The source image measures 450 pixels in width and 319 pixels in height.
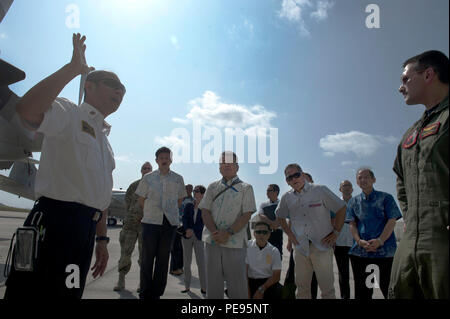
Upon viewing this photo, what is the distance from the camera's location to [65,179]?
1.54m

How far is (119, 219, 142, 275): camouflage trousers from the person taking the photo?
Answer: 4262 millimetres

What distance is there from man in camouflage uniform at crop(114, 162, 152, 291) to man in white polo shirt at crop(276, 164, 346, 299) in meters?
2.40

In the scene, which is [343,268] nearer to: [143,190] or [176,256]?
[143,190]

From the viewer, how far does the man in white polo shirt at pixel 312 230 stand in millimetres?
3131

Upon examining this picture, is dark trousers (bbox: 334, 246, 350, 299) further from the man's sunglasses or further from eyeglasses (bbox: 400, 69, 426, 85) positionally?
the man's sunglasses

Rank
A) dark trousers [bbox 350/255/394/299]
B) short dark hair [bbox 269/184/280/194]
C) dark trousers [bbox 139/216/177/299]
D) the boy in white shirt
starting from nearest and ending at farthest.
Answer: dark trousers [bbox 350/255/394/299] → the boy in white shirt → dark trousers [bbox 139/216/177/299] → short dark hair [bbox 269/184/280/194]

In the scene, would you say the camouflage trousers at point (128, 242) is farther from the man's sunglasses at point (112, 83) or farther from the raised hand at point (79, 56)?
the raised hand at point (79, 56)

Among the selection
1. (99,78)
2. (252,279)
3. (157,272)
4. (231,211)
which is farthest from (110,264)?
(99,78)

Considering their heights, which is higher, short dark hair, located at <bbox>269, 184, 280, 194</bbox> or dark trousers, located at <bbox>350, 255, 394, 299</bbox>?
short dark hair, located at <bbox>269, 184, 280, 194</bbox>

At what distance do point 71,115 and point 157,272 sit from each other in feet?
8.49

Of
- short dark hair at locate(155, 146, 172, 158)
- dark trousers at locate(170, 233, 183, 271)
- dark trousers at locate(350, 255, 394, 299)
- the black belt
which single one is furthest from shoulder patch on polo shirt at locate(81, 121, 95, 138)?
Result: dark trousers at locate(170, 233, 183, 271)

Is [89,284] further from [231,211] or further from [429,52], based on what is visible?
[429,52]

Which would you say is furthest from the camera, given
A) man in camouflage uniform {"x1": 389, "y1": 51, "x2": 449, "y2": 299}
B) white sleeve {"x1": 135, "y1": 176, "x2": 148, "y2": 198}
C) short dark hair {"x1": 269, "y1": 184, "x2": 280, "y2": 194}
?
short dark hair {"x1": 269, "y1": 184, "x2": 280, "y2": 194}

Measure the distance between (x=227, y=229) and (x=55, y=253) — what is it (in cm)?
178
